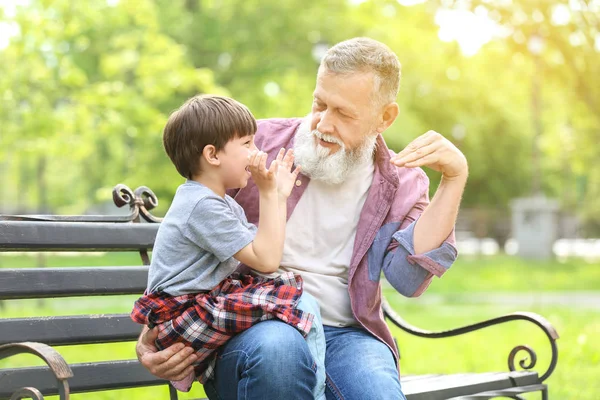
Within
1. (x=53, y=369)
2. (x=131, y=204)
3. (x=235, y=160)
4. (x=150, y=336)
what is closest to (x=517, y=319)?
(x=235, y=160)

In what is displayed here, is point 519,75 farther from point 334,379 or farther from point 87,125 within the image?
point 334,379

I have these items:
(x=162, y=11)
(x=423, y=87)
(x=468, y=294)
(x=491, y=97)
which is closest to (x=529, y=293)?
(x=468, y=294)

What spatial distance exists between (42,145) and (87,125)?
1.84 ft

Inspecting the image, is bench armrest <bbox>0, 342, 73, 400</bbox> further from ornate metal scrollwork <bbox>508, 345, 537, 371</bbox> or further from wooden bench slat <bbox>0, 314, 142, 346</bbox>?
ornate metal scrollwork <bbox>508, 345, 537, 371</bbox>

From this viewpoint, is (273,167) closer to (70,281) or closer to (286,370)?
(286,370)

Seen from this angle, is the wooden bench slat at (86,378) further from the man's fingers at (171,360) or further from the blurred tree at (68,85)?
the blurred tree at (68,85)

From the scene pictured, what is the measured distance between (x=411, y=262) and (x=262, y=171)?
678 mm

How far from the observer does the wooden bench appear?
295 cm

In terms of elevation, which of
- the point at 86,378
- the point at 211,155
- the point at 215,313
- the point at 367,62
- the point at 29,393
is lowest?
the point at 86,378

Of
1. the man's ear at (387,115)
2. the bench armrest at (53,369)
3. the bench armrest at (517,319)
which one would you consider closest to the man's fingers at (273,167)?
the man's ear at (387,115)

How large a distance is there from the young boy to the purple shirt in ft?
1.19

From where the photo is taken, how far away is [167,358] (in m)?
2.56

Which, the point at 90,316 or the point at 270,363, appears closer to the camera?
the point at 270,363

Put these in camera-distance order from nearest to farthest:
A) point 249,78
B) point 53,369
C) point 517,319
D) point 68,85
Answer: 1. point 53,369
2. point 517,319
3. point 68,85
4. point 249,78
